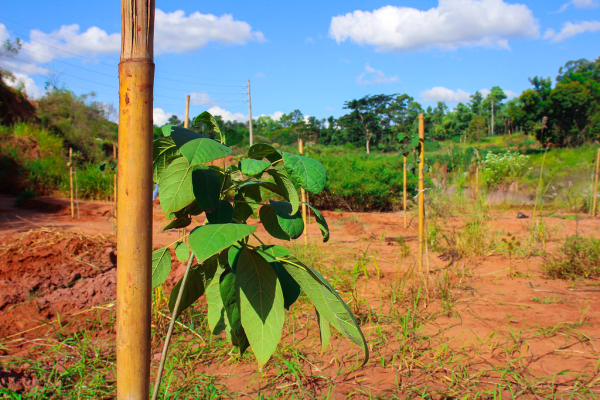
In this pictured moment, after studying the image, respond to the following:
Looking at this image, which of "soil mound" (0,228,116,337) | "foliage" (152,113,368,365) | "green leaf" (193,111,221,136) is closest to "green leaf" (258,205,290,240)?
"foliage" (152,113,368,365)

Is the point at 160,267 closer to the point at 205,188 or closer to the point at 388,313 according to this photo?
the point at 205,188

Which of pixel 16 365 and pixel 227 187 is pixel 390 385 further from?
pixel 16 365

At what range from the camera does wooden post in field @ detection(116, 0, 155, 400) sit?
0.76 metres

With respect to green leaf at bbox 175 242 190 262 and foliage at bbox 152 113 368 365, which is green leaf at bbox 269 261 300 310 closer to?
foliage at bbox 152 113 368 365

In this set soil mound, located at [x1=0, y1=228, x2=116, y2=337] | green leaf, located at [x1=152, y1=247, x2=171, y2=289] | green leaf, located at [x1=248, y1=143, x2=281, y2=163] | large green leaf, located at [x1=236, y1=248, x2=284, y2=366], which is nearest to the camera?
large green leaf, located at [x1=236, y1=248, x2=284, y2=366]

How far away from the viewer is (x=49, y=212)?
9.07m

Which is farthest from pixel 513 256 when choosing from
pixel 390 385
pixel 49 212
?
pixel 49 212

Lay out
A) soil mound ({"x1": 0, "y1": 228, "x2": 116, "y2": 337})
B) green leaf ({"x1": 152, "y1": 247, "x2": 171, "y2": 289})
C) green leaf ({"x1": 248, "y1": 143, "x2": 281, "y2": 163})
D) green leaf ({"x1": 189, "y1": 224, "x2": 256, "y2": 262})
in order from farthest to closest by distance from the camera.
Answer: soil mound ({"x1": 0, "y1": 228, "x2": 116, "y2": 337}) → green leaf ({"x1": 152, "y1": 247, "x2": 171, "y2": 289}) → green leaf ({"x1": 248, "y1": 143, "x2": 281, "y2": 163}) → green leaf ({"x1": 189, "y1": 224, "x2": 256, "y2": 262})

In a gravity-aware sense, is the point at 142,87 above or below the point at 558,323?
above

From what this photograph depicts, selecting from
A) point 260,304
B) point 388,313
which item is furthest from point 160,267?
point 388,313

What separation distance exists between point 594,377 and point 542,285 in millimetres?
1866

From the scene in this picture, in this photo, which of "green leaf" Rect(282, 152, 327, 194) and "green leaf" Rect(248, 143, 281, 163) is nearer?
"green leaf" Rect(282, 152, 327, 194)

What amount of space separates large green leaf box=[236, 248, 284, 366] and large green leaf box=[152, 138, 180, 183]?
12.1 inches

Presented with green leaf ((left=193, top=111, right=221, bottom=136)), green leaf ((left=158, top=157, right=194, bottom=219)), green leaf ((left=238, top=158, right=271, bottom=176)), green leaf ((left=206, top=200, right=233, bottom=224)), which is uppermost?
green leaf ((left=193, top=111, right=221, bottom=136))
